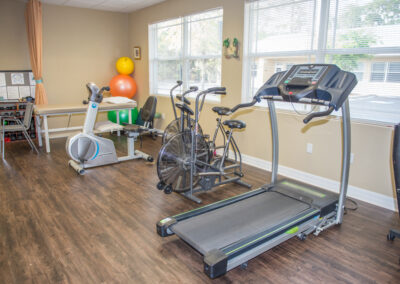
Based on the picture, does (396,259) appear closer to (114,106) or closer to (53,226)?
(53,226)

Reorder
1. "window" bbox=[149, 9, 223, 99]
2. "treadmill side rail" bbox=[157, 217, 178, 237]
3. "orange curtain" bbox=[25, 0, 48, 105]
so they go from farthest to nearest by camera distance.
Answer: "orange curtain" bbox=[25, 0, 48, 105], "window" bbox=[149, 9, 223, 99], "treadmill side rail" bbox=[157, 217, 178, 237]

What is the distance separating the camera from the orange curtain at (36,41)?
5.59 m

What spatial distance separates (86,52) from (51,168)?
329 cm

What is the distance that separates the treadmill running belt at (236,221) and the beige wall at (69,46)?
5.06 metres

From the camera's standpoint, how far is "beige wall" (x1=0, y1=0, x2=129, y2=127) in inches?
227

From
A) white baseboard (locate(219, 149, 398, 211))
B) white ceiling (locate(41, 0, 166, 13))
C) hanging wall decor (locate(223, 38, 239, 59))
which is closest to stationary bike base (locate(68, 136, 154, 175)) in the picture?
white baseboard (locate(219, 149, 398, 211))

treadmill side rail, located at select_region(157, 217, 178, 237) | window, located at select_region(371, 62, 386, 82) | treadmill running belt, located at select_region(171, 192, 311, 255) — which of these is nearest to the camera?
treadmill running belt, located at select_region(171, 192, 311, 255)

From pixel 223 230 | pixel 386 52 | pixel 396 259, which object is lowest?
pixel 396 259

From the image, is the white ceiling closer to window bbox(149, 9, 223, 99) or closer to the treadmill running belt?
window bbox(149, 9, 223, 99)

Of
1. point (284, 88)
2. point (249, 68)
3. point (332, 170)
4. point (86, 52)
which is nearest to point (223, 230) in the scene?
point (284, 88)

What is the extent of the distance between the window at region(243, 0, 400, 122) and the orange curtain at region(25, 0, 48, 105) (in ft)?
13.0

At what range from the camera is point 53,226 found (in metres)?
2.75

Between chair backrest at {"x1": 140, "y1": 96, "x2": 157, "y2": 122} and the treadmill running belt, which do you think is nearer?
the treadmill running belt

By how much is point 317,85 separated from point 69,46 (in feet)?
18.7
